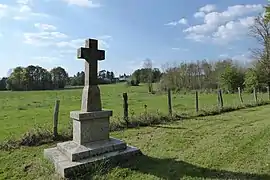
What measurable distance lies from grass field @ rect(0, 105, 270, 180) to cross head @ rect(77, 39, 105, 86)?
2209 mm

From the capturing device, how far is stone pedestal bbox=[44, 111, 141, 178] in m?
5.23

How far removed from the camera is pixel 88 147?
5574 mm

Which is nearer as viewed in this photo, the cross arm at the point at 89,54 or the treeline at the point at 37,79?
the cross arm at the point at 89,54

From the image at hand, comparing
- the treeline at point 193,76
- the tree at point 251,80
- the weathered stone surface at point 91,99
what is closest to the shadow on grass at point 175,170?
the weathered stone surface at point 91,99

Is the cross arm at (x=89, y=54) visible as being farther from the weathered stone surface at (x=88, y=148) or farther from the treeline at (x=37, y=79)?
the treeline at (x=37, y=79)

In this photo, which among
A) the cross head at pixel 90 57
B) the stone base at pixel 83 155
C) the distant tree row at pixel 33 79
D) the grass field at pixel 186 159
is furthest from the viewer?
the distant tree row at pixel 33 79

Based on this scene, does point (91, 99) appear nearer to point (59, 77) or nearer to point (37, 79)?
point (37, 79)

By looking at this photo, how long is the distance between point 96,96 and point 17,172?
8.06ft

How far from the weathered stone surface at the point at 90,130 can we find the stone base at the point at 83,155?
0.42 feet

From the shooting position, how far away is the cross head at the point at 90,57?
598 centimetres

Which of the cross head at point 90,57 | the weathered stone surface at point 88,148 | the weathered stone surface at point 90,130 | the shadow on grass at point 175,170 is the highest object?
the cross head at point 90,57

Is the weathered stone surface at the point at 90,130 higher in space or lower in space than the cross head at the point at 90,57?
lower

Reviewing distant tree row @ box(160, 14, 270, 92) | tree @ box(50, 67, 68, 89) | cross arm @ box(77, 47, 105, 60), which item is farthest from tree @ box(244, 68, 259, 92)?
tree @ box(50, 67, 68, 89)

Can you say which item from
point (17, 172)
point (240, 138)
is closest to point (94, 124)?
point (17, 172)
